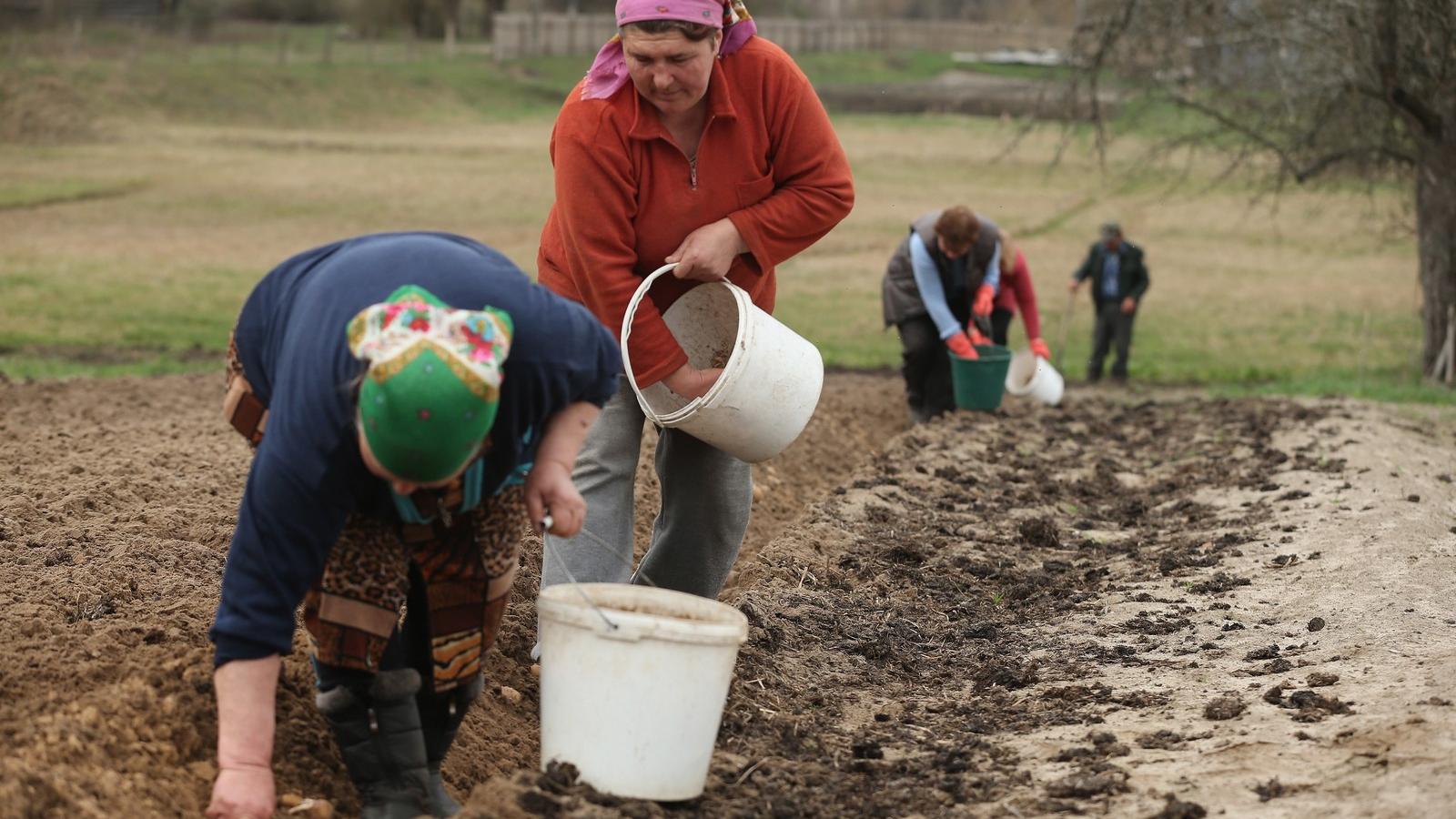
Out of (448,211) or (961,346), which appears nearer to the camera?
(961,346)

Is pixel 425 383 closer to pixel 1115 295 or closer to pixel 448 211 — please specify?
pixel 1115 295

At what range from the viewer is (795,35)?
202 feet

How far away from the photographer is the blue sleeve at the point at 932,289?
33.7ft

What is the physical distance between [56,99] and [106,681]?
35.6 m

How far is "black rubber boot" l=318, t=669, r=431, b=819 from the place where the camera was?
346cm

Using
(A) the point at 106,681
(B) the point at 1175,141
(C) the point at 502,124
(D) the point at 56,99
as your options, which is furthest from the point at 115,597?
(C) the point at 502,124

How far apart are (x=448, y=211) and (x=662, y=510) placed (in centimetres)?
2256

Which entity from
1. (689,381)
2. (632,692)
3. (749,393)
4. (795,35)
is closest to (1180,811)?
(632,692)

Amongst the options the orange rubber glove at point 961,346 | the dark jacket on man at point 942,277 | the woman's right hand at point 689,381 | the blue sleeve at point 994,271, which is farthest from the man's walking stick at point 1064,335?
the woman's right hand at point 689,381

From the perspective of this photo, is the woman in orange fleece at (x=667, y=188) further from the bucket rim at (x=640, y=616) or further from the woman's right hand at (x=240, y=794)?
the woman's right hand at (x=240, y=794)

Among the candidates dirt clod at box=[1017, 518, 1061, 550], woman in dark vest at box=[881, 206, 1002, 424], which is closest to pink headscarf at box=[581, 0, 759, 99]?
dirt clod at box=[1017, 518, 1061, 550]

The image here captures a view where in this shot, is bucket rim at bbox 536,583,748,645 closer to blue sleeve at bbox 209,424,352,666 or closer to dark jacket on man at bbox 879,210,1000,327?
blue sleeve at bbox 209,424,352,666

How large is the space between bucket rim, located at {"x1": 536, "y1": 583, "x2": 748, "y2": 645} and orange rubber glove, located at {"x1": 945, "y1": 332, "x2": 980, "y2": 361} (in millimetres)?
6899

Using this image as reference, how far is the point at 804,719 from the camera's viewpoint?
4578 mm
